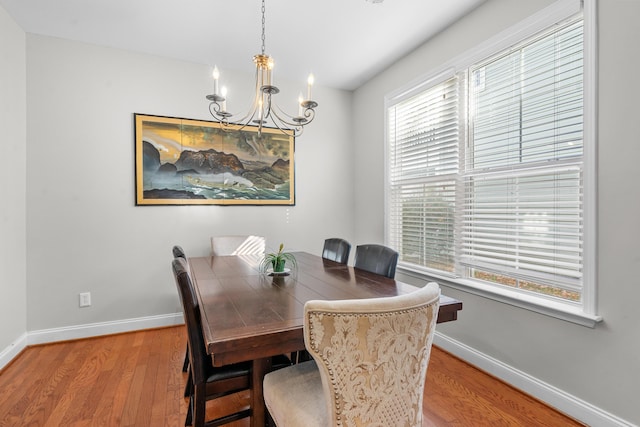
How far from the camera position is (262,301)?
4.91ft

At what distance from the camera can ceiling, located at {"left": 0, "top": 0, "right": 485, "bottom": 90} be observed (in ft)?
7.59

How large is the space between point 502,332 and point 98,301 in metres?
3.44

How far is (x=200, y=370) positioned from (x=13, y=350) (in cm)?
223

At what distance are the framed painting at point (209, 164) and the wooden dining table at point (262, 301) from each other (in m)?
1.04

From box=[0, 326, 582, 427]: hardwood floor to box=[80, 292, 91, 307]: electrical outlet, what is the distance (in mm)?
387

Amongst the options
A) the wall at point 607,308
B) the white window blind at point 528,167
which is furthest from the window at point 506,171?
the wall at point 607,308

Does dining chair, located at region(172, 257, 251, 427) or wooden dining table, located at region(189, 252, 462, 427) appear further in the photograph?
dining chair, located at region(172, 257, 251, 427)

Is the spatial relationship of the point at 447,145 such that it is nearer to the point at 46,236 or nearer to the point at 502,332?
the point at 502,332

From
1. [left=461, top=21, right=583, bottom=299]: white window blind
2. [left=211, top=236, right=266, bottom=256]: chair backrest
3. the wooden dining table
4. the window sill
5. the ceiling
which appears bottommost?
the window sill

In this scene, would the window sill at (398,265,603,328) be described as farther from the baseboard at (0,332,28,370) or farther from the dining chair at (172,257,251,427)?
the baseboard at (0,332,28,370)

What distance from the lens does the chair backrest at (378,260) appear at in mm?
2070

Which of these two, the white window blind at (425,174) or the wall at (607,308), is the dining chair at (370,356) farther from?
the white window blind at (425,174)

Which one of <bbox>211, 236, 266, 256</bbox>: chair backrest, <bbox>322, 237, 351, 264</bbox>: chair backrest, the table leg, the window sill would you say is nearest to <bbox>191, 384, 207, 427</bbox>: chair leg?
the table leg

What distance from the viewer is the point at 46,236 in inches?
108
